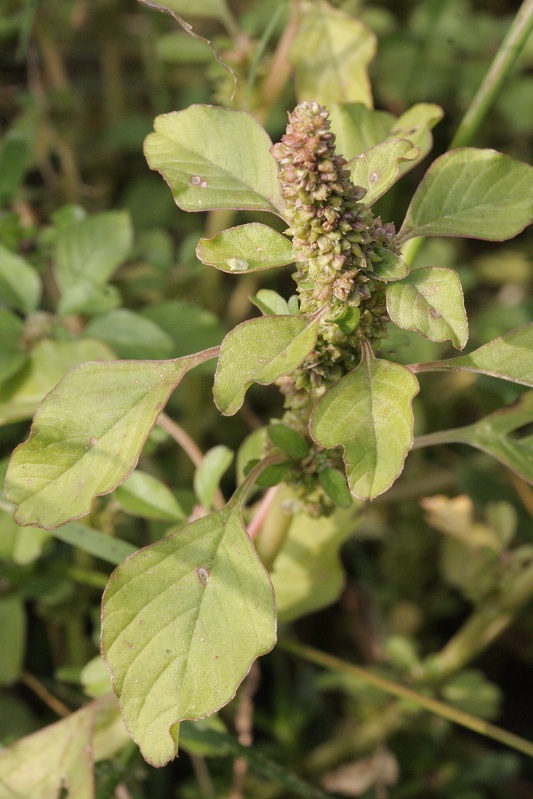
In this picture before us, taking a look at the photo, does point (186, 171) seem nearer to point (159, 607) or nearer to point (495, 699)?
point (159, 607)

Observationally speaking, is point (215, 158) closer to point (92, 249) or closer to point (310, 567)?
point (92, 249)

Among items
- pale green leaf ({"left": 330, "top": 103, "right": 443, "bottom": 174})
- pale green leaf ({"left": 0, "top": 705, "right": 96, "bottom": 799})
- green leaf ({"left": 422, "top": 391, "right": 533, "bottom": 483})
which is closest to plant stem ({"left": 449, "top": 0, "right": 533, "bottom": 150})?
pale green leaf ({"left": 330, "top": 103, "right": 443, "bottom": 174})

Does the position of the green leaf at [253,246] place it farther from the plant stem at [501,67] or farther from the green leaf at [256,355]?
the plant stem at [501,67]

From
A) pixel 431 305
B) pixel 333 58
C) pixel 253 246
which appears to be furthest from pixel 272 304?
pixel 333 58

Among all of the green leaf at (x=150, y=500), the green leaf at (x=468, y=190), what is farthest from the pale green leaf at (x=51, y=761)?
the green leaf at (x=468, y=190)

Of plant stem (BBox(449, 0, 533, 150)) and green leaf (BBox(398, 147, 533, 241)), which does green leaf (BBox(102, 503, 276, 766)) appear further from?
plant stem (BBox(449, 0, 533, 150))
